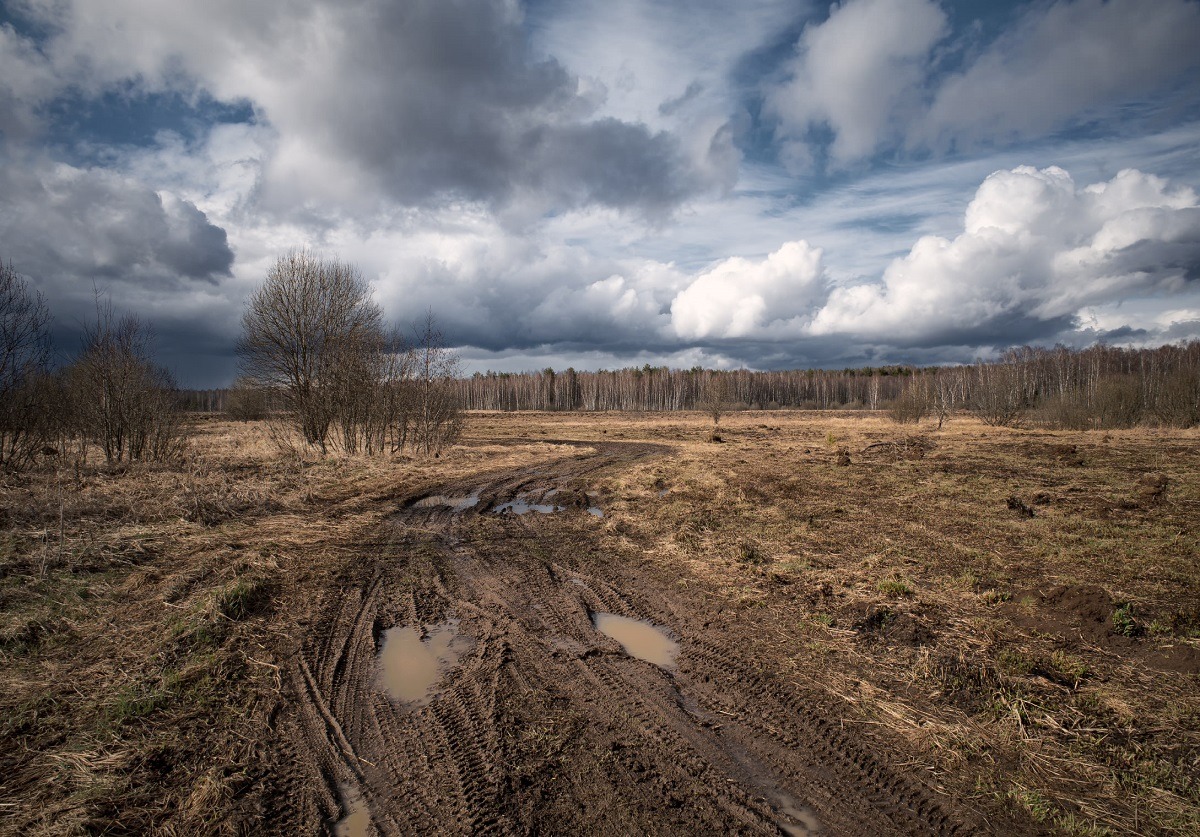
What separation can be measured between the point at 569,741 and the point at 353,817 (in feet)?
4.43

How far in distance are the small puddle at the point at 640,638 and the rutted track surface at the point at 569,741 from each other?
143mm

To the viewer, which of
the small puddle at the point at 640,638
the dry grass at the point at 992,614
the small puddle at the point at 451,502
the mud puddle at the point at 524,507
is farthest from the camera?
the small puddle at the point at 451,502

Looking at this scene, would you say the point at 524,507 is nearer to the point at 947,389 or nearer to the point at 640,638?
the point at 640,638

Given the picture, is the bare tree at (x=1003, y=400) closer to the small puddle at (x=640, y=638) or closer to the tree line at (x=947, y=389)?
the tree line at (x=947, y=389)

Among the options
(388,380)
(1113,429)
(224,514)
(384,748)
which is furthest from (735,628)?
(1113,429)

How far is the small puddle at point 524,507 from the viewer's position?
1138 cm

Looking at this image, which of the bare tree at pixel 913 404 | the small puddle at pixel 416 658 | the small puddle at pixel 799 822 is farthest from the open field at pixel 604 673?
the bare tree at pixel 913 404

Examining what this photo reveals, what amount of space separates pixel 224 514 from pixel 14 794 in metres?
7.56

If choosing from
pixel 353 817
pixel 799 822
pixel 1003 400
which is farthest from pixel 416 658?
pixel 1003 400

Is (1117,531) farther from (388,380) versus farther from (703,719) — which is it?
(388,380)

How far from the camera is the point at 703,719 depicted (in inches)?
154

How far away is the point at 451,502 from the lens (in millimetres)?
12234

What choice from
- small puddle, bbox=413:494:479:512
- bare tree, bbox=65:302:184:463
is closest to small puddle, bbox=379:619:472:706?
small puddle, bbox=413:494:479:512

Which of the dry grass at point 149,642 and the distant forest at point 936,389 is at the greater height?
the distant forest at point 936,389
